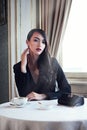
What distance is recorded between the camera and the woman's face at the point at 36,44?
7.61 feet

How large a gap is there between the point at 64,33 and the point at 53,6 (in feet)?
1.23

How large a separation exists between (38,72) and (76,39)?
103 cm

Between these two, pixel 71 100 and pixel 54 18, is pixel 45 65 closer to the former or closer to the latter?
pixel 71 100

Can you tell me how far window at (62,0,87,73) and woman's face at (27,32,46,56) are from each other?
2.93ft

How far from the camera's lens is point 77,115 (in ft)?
5.13

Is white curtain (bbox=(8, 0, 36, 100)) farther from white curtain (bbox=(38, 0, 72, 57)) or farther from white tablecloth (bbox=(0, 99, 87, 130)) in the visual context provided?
white tablecloth (bbox=(0, 99, 87, 130))

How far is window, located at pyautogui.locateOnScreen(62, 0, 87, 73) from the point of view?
3133 millimetres

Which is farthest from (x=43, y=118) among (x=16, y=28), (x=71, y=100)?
(x=16, y=28)

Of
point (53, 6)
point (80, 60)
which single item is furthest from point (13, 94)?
point (53, 6)

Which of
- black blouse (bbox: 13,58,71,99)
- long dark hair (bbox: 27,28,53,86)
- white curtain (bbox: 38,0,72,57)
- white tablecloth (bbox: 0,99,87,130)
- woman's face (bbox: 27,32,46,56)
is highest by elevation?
white curtain (bbox: 38,0,72,57)

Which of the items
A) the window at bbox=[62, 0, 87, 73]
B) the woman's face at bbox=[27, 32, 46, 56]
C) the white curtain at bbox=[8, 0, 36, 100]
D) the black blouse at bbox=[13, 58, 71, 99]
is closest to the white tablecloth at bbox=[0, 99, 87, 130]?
the black blouse at bbox=[13, 58, 71, 99]

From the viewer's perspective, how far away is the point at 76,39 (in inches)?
125

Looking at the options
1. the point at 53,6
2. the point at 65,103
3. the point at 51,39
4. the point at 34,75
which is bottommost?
the point at 65,103

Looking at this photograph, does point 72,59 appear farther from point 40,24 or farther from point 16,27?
point 16,27
